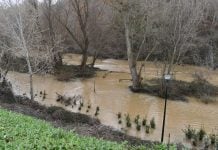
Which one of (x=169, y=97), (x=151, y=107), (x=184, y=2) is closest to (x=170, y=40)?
(x=184, y=2)

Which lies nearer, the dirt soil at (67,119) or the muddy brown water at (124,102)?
the dirt soil at (67,119)

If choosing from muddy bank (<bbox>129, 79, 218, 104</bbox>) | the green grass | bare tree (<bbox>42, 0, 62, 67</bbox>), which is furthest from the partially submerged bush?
the green grass

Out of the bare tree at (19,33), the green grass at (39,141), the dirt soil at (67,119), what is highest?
the bare tree at (19,33)

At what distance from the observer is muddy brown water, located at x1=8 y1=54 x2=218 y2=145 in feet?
74.0

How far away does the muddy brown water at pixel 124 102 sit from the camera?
2255cm

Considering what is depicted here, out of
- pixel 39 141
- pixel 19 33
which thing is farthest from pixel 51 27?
pixel 39 141

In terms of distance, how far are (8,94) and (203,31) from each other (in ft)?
102

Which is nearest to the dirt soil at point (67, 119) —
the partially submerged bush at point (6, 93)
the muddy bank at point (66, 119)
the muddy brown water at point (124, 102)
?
the muddy bank at point (66, 119)

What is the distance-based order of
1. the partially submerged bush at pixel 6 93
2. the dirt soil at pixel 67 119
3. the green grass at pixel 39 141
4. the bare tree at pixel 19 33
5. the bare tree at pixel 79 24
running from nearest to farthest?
1. the green grass at pixel 39 141
2. the dirt soil at pixel 67 119
3. the bare tree at pixel 19 33
4. the partially submerged bush at pixel 6 93
5. the bare tree at pixel 79 24

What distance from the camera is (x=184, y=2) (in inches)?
1229

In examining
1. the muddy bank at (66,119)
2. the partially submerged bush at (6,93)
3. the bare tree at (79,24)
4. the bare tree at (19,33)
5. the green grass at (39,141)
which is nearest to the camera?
the green grass at (39,141)

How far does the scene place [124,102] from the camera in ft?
92.5

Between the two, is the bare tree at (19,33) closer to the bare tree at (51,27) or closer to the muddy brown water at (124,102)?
the muddy brown water at (124,102)

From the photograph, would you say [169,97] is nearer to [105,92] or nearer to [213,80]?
[105,92]
